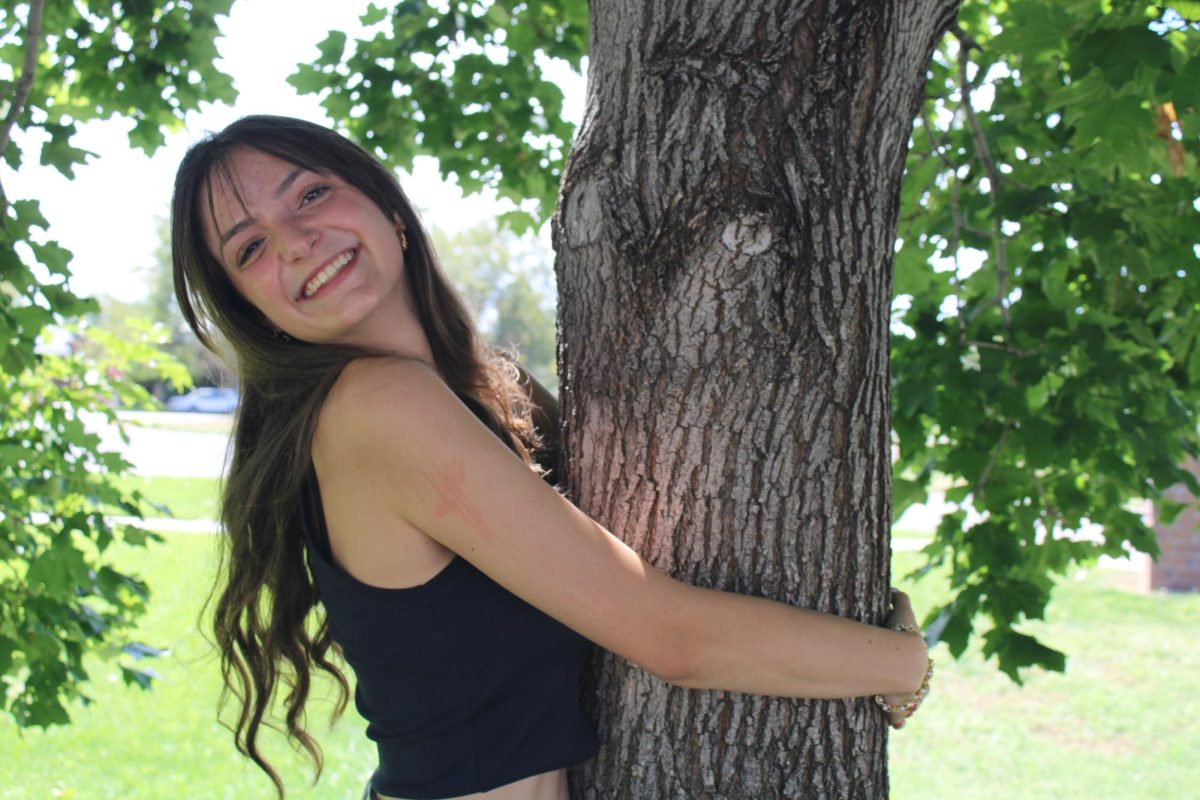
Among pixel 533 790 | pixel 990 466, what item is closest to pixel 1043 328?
pixel 990 466

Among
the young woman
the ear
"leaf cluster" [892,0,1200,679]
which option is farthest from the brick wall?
the ear

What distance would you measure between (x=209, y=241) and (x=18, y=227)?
1.27 meters

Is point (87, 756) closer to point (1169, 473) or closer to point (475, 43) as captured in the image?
point (475, 43)

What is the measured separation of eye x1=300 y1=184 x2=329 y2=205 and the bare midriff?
99 cm

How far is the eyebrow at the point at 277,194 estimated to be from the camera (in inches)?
73.9

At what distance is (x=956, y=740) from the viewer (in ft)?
22.7

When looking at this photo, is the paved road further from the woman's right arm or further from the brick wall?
the woman's right arm

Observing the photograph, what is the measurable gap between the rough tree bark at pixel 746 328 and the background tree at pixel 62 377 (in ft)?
6.18

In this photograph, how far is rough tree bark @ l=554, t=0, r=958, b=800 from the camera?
Result: 170 centimetres

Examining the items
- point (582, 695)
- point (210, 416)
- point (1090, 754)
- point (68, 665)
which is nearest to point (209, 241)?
point (582, 695)

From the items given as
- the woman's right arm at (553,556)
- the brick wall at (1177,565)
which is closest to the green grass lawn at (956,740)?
the brick wall at (1177,565)

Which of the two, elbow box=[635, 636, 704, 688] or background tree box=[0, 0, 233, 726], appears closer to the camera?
elbow box=[635, 636, 704, 688]

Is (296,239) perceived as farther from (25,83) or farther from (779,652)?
(25,83)

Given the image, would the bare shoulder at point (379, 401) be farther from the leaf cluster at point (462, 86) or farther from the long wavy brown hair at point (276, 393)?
the leaf cluster at point (462, 86)
